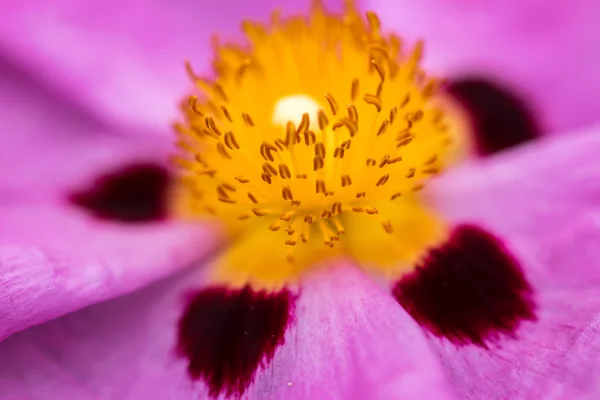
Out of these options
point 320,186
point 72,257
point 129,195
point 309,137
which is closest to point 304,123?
point 309,137

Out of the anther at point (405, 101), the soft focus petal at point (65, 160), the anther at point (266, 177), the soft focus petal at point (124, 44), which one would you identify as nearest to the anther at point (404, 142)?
the anther at point (405, 101)

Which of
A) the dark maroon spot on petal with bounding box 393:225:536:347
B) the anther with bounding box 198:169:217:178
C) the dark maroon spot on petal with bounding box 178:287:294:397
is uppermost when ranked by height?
the anther with bounding box 198:169:217:178

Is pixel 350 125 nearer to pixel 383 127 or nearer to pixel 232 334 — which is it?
pixel 383 127

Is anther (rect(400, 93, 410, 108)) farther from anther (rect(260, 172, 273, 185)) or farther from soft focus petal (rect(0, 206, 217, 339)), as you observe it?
soft focus petal (rect(0, 206, 217, 339))

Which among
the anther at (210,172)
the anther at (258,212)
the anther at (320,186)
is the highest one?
the anther at (210,172)

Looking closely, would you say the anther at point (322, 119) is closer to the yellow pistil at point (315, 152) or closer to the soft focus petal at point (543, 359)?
the yellow pistil at point (315, 152)

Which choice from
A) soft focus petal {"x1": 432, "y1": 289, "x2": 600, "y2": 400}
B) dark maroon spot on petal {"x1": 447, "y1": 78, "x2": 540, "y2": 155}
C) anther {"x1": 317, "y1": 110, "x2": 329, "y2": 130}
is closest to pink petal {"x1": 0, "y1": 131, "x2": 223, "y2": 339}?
anther {"x1": 317, "y1": 110, "x2": 329, "y2": 130}
